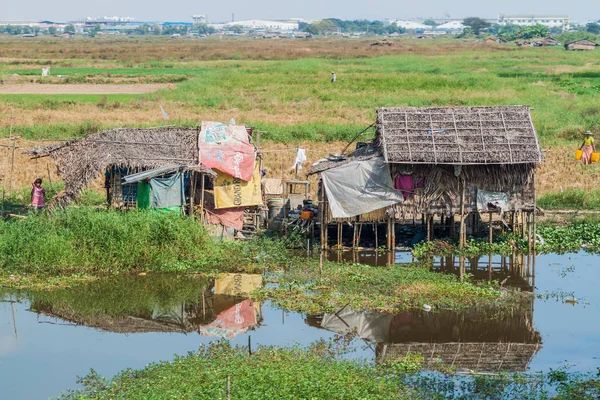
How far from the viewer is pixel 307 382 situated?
1149 centimetres

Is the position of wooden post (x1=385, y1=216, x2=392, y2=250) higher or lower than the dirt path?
lower

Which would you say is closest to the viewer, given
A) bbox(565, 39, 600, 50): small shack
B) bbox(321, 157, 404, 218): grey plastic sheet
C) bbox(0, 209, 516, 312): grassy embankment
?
bbox(0, 209, 516, 312): grassy embankment

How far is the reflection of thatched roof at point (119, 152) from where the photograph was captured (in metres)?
19.2

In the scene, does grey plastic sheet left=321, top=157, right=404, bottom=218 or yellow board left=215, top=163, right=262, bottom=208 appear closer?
grey plastic sheet left=321, top=157, right=404, bottom=218

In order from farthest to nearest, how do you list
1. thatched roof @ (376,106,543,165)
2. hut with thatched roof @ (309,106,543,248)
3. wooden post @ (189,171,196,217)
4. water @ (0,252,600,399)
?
wooden post @ (189,171,196,217) < hut with thatched roof @ (309,106,543,248) < thatched roof @ (376,106,543,165) < water @ (0,252,600,399)

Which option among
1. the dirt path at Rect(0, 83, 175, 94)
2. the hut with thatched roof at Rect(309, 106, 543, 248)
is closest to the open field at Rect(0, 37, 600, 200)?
the dirt path at Rect(0, 83, 175, 94)

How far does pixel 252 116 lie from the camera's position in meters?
33.9

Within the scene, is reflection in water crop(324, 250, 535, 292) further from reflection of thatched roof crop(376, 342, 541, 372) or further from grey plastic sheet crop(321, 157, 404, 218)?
reflection of thatched roof crop(376, 342, 541, 372)

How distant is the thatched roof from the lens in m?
18.8

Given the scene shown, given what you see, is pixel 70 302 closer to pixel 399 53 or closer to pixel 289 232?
pixel 289 232

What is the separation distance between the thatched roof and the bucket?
304 cm

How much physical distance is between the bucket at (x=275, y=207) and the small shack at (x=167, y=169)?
12.0 inches

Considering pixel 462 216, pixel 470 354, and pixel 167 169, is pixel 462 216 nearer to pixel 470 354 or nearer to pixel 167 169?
pixel 470 354

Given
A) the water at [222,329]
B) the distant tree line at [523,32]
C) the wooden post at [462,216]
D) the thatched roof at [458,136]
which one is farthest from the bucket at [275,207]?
the distant tree line at [523,32]
